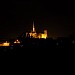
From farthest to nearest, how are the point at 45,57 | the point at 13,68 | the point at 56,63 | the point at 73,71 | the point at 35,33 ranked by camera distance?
the point at 35,33
the point at 45,57
the point at 56,63
the point at 13,68
the point at 73,71

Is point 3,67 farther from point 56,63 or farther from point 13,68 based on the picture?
point 56,63

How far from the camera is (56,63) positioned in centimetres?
995

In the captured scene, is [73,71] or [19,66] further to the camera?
[19,66]

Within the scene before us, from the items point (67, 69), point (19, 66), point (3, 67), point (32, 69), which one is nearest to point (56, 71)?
point (67, 69)

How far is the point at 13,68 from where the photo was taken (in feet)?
30.6

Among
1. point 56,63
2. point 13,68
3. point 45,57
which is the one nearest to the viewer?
point 13,68

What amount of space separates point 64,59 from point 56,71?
2285 mm

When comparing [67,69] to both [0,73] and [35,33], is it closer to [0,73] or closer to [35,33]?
[0,73]

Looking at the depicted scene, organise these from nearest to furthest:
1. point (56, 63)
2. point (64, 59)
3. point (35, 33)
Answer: point (56, 63) < point (64, 59) < point (35, 33)

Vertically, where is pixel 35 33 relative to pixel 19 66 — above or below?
above

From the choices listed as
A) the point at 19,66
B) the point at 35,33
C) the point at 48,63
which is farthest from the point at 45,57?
the point at 35,33

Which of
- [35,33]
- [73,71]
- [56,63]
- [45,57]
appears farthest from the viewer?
[35,33]

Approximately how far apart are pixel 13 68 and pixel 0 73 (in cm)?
91

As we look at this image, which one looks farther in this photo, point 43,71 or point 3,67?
point 3,67
